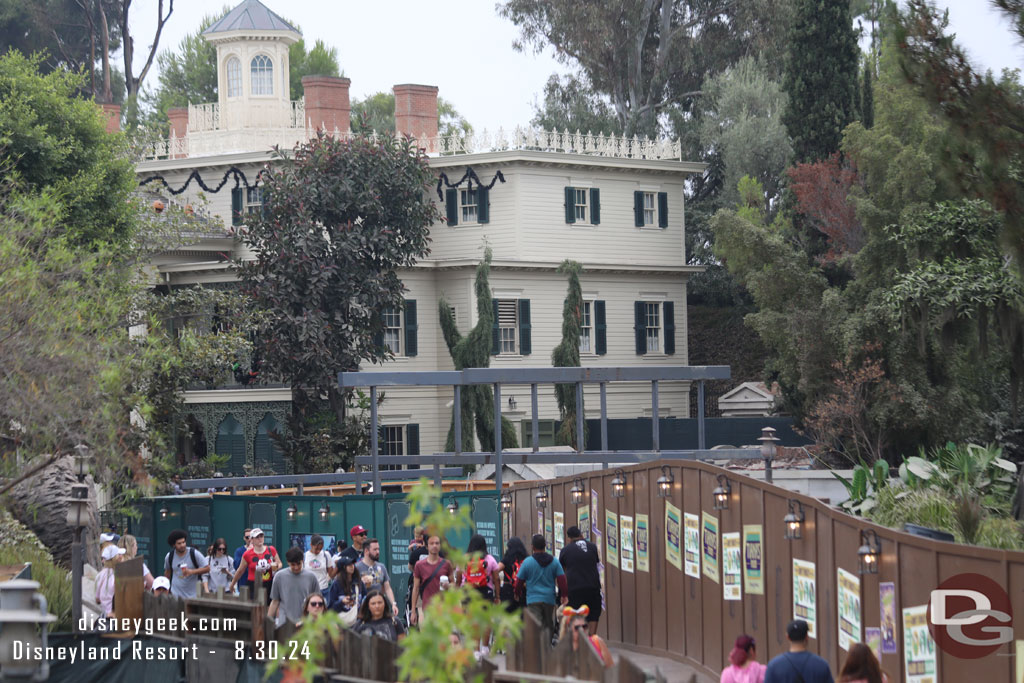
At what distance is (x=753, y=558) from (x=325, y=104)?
3601cm

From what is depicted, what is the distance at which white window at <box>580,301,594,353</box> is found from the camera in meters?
46.7

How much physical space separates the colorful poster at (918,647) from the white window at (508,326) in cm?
3447

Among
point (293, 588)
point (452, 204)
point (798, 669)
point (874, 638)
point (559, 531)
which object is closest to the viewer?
point (798, 669)

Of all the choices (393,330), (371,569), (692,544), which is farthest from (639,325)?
(371,569)

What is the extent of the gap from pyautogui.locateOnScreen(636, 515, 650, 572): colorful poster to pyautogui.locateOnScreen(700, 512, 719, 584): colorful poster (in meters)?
2.00

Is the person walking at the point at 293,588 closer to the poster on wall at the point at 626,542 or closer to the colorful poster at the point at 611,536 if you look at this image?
the poster on wall at the point at 626,542

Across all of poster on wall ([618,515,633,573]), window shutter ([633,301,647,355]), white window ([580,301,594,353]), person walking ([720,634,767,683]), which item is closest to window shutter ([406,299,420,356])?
white window ([580,301,594,353])

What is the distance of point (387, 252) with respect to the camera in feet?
136

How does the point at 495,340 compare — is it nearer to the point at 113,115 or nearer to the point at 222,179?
the point at 222,179

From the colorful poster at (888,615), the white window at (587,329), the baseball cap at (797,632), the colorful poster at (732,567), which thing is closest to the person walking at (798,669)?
the baseball cap at (797,632)

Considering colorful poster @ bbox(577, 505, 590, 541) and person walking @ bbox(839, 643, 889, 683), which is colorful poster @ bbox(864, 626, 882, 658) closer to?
person walking @ bbox(839, 643, 889, 683)

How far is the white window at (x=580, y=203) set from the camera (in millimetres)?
46750

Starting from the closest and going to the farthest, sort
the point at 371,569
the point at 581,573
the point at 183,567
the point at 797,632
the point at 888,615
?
the point at 797,632, the point at 888,615, the point at 371,569, the point at 581,573, the point at 183,567

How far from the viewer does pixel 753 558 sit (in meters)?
14.5
